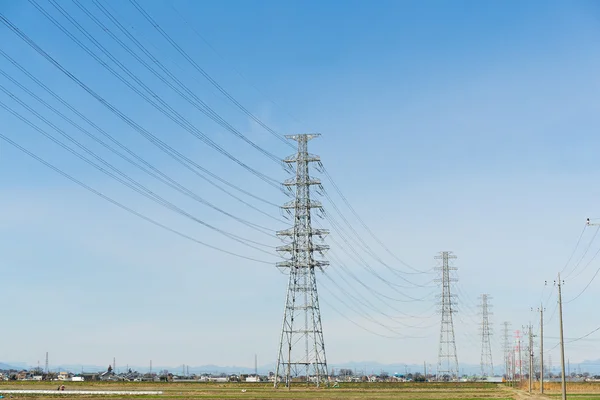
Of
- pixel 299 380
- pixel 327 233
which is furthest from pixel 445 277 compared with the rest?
pixel 327 233

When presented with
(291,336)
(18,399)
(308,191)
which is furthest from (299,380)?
(18,399)

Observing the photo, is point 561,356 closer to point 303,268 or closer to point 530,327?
point 303,268

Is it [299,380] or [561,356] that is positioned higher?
[561,356]

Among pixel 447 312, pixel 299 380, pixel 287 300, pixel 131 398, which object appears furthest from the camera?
pixel 447 312

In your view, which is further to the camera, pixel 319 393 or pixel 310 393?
pixel 319 393

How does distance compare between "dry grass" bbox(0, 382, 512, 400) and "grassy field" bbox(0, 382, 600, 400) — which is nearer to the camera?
"dry grass" bbox(0, 382, 512, 400)

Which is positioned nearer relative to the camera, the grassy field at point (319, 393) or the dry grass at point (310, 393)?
the dry grass at point (310, 393)

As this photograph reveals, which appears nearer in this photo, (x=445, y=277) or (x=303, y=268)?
(x=303, y=268)

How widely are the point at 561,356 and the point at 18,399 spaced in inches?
2223

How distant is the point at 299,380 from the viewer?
140000 mm

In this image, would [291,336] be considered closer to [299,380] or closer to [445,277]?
[299,380]

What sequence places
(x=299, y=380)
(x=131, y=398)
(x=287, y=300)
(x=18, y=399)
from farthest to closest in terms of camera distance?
(x=299, y=380) < (x=287, y=300) < (x=131, y=398) < (x=18, y=399)

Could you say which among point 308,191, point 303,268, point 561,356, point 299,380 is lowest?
point 299,380

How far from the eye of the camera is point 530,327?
174375 mm
